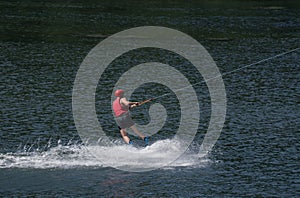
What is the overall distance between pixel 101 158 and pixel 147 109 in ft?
43.6

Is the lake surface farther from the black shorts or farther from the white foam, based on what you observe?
the black shorts

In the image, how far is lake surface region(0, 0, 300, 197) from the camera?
113 feet

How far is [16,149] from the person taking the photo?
3900 cm

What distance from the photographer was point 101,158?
37.6 meters

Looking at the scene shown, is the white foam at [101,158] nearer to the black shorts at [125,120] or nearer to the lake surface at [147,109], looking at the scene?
the lake surface at [147,109]

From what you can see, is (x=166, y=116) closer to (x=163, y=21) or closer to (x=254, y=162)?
(x=254, y=162)

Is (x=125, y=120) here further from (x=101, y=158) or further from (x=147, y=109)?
(x=147, y=109)

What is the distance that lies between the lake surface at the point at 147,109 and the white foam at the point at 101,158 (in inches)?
2.6

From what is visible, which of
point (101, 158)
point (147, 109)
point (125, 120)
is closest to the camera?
point (101, 158)

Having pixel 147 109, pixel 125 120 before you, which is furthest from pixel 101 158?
pixel 147 109

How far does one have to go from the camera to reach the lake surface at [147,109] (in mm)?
34406

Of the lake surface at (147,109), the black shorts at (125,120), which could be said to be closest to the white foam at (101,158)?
the lake surface at (147,109)

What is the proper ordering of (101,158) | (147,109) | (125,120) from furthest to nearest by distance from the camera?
(147,109) → (125,120) → (101,158)

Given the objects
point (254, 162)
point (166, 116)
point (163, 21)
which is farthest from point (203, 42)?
point (254, 162)
